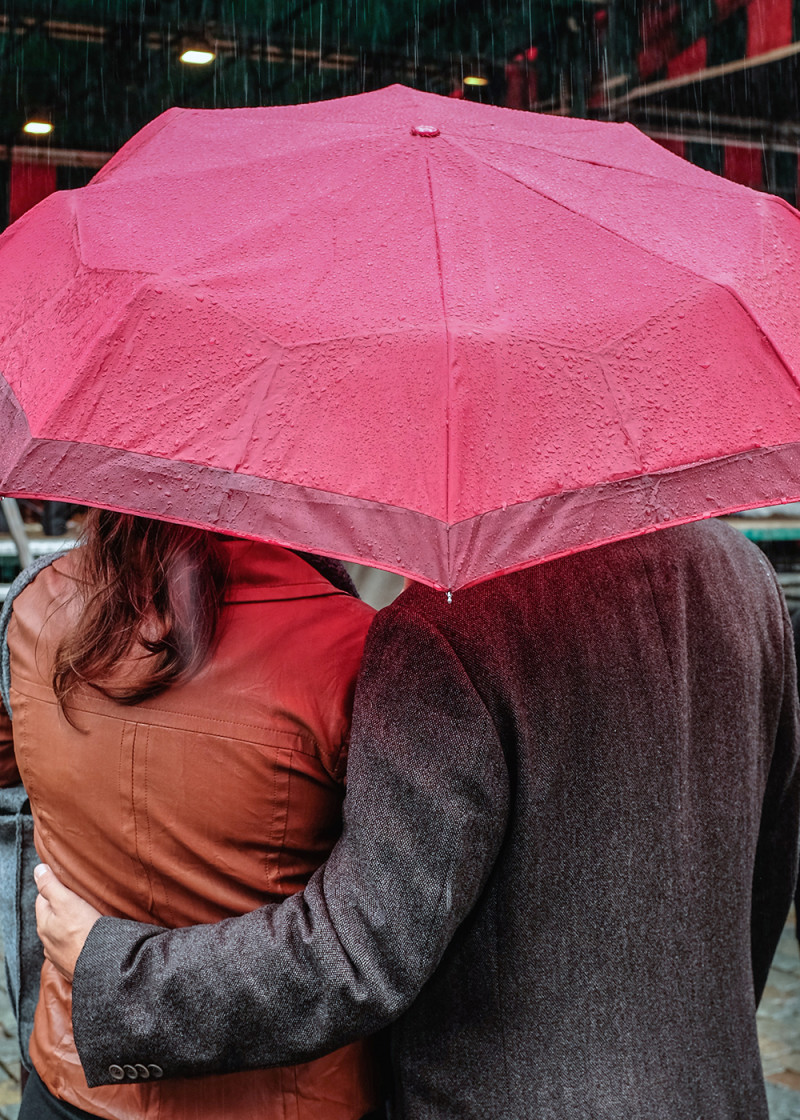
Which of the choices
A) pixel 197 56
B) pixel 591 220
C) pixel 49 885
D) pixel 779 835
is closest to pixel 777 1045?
pixel 779 835

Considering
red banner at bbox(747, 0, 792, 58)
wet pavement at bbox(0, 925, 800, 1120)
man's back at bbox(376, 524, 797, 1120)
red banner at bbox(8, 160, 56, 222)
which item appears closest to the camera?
man's back at bbox(376, 524, 797, 1120)

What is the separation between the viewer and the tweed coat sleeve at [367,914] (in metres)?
1.41

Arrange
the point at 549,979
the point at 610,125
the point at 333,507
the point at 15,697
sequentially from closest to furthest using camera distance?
the point at 333,507, the point at 549,979, the point at 15,697, the point at 610,125

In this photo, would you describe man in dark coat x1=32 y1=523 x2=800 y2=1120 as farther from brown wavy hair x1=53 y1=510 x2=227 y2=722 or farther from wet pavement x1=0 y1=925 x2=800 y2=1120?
wet pavement x1=0 y1=925 x2=800 y2=1120

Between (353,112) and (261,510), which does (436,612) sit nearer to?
(261,510)

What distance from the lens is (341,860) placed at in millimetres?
1450

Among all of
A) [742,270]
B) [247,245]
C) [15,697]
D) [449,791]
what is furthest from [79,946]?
[742,270]

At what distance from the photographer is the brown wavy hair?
1.56m

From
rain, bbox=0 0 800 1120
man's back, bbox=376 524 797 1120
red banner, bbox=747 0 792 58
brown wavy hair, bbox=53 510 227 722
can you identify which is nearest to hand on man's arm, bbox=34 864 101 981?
brown wavy hair, bbox=53 510 227 722

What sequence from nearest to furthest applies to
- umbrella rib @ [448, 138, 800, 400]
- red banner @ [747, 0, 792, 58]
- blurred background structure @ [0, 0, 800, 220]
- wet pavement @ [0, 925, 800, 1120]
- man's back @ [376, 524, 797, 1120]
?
umbrella rib @ [448, 138, 800, 400] → man's back @ [376, 524, 797, 1120] → wet pavement @ [0, 925, 800, 1120] → red banner @ [747, 0, 792, 58] → blurred background structure @ [0, 0, 800, 220]

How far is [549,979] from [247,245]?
3.11 feet

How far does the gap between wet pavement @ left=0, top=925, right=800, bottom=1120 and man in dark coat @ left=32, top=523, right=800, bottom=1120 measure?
2605 millimetres

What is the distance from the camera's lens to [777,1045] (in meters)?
4.38

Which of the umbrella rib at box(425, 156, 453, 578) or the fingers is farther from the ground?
the umbrella rib at box(425, 156, 453, 578)
